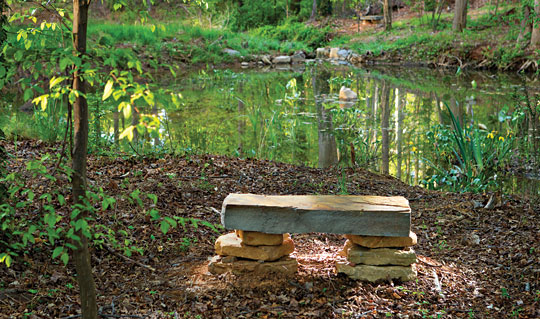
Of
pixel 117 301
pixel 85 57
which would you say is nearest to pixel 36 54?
pixel 85 57

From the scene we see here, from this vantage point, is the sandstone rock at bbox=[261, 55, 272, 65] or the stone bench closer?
the stone bench

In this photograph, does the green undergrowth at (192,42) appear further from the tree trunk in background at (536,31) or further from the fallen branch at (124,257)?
the fallen branch at (124,257)

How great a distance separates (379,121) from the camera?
931cm

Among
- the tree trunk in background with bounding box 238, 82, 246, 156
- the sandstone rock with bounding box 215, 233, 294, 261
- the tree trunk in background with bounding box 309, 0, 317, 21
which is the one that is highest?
the tree trunk in background with bounding box 309, 0, 317, 21

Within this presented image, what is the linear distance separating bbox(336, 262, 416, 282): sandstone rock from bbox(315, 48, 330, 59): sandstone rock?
20.2 m

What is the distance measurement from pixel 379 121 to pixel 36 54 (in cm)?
766

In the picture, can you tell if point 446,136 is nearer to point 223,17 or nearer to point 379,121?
point 379,121

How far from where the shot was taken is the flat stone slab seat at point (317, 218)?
3055mm

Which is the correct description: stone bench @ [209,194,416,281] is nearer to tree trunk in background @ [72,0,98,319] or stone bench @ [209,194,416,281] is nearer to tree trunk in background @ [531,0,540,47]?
tree trunk in background @ [72,0,98,319]

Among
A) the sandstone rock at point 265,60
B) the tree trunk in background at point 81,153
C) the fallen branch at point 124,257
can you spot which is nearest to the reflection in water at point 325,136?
the fallen branch at point 124,257

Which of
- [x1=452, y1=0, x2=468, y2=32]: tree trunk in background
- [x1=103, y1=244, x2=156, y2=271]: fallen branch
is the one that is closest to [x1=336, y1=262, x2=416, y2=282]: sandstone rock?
[x1=103, y1=244, x2=156, y2=271]: fallen branch

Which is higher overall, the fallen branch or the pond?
the pond

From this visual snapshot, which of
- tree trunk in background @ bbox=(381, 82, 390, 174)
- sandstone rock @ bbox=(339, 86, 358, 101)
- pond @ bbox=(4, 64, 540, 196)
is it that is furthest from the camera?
sandstone rock @ bbox=(339, 86, 358, 101)

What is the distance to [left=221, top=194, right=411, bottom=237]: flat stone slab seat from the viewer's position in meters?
3.05
